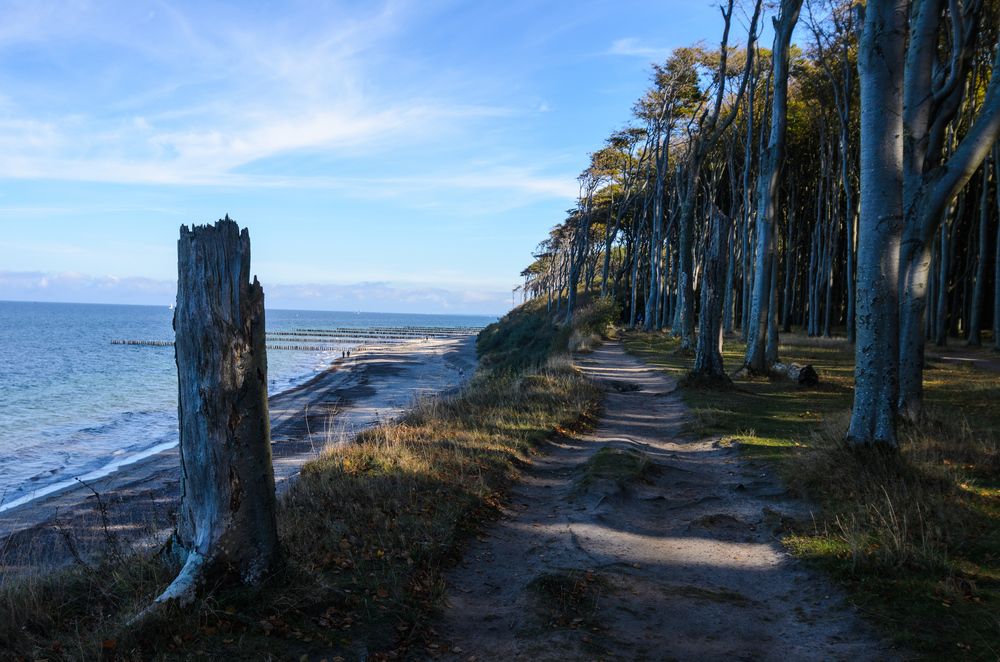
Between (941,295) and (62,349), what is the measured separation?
6549 cm

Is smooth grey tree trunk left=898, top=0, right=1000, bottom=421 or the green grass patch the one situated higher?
smooth grey tree trunk left=898, top=0, right=1000, bottom=421

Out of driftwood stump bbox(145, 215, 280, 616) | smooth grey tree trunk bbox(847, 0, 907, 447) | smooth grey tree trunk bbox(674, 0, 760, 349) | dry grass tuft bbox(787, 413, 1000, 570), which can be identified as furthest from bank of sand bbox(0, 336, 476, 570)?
smooth grey tree trunk bbox(674, 0, 760, 349)

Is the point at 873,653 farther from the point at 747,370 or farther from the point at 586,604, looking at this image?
the point at 747,370

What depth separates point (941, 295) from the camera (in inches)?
942

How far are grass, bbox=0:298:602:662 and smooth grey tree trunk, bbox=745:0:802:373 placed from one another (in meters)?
10.2

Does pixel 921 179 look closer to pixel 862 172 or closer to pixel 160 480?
pixel 862 172

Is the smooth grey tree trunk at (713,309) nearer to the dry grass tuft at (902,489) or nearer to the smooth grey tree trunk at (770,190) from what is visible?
the smooth grey tree trunk at (770,190)

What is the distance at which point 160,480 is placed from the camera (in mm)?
13969

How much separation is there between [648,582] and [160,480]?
12.6m

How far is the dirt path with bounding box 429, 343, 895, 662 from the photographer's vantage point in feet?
13.8

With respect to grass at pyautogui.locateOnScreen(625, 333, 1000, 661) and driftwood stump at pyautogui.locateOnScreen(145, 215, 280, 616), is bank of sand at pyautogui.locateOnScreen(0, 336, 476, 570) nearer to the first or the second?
driftwood stump at pyautogui.locateOnScreen(145, 215, 280, 616)

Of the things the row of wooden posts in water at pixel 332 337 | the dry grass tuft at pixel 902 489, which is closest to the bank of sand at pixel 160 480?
the dry grass tuft at pixel 902 489

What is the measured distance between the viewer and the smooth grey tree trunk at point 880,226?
24.8 ft

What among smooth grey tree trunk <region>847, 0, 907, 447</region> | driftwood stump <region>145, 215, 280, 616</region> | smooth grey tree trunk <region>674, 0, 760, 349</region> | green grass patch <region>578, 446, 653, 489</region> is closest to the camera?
driftwood stump <region>145, 215, 280, 616</region>
